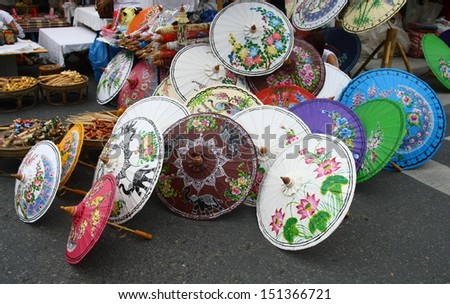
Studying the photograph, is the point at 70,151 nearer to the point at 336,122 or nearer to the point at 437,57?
the point at 336,122

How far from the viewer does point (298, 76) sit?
407 cm

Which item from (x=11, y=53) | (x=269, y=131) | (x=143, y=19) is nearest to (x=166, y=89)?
(x=143, y=19)

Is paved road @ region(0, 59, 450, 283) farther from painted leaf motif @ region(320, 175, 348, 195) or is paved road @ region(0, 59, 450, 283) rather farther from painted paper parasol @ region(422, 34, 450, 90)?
painted paper parasol @ region(422, 34, 450, 90)

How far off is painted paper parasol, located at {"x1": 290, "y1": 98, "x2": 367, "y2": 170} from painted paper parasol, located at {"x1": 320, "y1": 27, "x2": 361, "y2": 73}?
257 centimetres

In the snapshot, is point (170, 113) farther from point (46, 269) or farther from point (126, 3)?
point (126, 3)

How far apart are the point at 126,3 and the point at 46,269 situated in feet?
14.4

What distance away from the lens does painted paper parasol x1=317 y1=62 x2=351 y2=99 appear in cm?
401

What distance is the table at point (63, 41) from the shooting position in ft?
19.3

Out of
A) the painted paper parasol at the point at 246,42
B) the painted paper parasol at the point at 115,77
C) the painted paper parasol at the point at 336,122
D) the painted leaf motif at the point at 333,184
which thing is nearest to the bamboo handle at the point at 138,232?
the painted leaf motif at the point at 333,184

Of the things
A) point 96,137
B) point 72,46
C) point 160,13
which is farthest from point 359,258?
point 72,46

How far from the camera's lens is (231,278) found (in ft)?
7.32

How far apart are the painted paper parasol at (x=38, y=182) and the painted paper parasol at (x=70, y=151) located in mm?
141

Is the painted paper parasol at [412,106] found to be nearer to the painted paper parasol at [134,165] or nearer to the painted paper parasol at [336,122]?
the painted paper parasol at [336,122]

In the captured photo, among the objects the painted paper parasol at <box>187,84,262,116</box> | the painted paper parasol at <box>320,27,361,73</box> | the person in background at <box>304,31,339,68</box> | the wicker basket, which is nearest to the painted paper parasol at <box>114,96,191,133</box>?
the painted paper parasol at <box>187,84,262,116</box>
